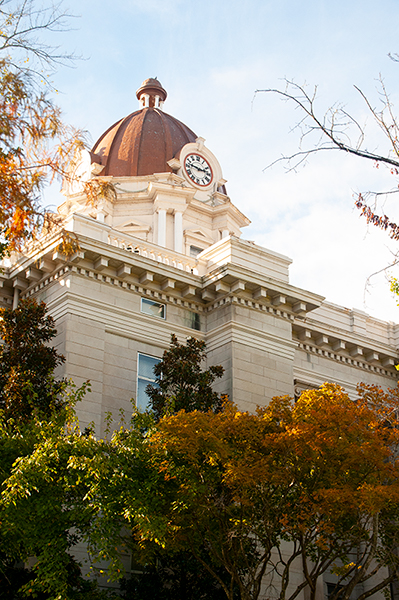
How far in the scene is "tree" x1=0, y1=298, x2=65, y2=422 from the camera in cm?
1786

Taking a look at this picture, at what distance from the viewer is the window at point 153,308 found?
2445 centimetres

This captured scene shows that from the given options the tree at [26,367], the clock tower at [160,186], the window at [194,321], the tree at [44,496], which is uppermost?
the clock tower at [160,186]

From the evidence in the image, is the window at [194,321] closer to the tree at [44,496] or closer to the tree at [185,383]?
the tree at [185,383]

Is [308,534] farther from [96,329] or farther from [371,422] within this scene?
[96,329]

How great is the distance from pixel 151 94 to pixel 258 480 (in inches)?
1327

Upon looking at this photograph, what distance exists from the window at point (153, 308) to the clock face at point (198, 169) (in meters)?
17.6

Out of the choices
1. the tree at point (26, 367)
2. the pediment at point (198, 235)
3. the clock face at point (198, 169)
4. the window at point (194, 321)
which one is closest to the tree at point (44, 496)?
the tree at point (26, 367)

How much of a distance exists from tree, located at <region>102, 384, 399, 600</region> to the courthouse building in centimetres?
553

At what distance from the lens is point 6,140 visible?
13117 mm

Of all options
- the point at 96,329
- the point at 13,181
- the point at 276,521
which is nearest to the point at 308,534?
the point at 276,521

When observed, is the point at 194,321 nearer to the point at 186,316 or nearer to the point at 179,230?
the point at 186,316

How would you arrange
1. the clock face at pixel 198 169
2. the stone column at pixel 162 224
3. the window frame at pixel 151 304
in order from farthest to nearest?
the clock face at pixel 198 169 < the stone column at pixel 162 224 < the window frame at pixel 151 304

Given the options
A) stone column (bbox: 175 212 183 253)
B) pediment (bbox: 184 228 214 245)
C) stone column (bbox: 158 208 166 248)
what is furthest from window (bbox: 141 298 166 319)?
pediment (bbox: 184 228 214 245)

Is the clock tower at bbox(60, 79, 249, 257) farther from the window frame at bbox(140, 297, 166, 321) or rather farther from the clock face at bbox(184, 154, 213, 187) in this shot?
the window frame at bbox(140, 297, 166, 321)
